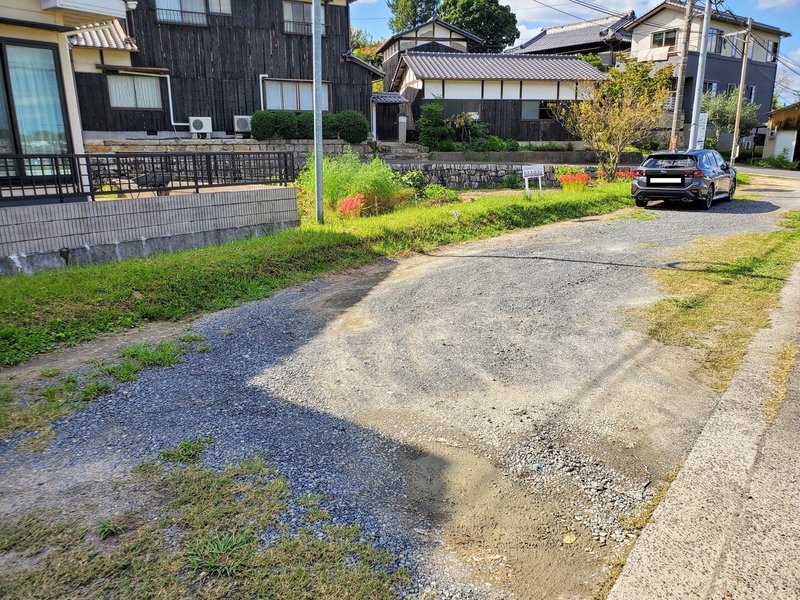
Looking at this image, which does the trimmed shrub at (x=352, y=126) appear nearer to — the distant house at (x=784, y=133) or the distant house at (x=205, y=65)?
the distant house at (x=205, y=65)

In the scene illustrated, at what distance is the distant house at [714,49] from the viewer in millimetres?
31797

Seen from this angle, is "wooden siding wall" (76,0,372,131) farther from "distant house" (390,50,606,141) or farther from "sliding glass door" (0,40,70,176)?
"sliding glass door" (0,40,70,176)

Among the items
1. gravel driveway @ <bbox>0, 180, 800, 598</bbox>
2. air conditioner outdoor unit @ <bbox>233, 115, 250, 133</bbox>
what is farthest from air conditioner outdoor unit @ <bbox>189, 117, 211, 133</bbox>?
gravel driveway @ <bbox>0, 180, 800, 598</bbox>

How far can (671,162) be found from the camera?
13.2m

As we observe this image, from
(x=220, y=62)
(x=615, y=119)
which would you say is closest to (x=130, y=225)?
(x=615, y=119)

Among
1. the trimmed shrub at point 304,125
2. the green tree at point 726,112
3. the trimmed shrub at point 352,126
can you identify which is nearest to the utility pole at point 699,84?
the trimmed shrub at point 352,126

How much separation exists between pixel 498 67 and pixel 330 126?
10.4m

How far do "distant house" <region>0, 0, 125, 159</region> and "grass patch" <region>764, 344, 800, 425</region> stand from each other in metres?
8.19

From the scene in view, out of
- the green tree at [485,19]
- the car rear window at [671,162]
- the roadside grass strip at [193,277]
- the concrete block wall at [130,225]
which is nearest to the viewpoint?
the roadside grass strip at [193,277]

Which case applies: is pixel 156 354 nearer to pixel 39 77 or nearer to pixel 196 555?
pixel 196 555

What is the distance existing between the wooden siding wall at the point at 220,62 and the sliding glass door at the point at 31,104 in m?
12.2

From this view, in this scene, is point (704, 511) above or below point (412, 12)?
below

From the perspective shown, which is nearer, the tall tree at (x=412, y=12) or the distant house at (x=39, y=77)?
the distant house at (x=39, y=77)

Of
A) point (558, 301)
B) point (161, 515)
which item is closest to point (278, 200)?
point (558, 301)
